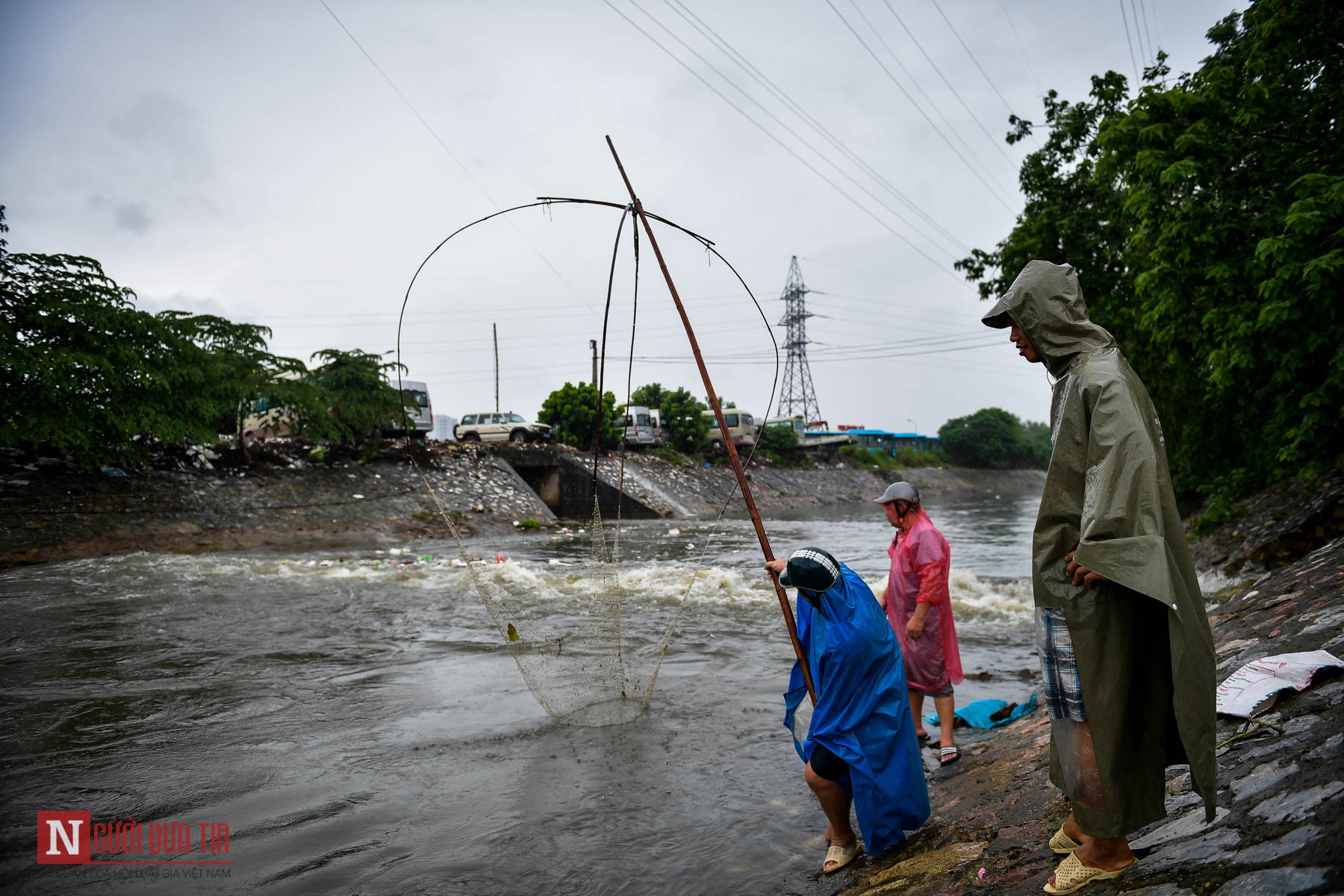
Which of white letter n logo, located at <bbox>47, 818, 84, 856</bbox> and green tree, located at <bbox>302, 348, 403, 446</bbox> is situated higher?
green tree, located at <bbox>302, 348, 403, 446</bbox>

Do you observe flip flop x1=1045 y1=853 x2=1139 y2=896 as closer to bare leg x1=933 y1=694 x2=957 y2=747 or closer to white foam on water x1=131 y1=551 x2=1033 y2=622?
bare leg x1=933 y1=694 x2=957 y2=747

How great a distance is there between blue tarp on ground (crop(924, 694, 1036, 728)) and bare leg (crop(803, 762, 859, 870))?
7.96 feet

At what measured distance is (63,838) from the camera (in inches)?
157

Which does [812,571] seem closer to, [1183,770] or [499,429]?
[1183,770]

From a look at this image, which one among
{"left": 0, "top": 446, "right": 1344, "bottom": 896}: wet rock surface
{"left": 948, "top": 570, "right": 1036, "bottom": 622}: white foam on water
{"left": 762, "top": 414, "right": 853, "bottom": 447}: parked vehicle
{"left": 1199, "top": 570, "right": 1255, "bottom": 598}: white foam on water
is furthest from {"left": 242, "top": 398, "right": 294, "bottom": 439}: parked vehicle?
{"left": 762, "top": 414, "right": 853, "bottom": 447}: parked vehicle

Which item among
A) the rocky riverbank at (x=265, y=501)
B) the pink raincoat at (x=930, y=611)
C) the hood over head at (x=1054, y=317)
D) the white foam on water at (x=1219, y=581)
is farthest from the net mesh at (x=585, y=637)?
the white foam on water at (x=1219, y=581)

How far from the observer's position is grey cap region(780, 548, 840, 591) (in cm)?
331

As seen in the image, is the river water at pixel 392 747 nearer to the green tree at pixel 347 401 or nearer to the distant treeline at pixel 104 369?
the distant treeline at pixel 104 369

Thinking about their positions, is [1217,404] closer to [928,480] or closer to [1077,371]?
[1077,371]

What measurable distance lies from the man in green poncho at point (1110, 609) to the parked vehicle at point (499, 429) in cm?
2769

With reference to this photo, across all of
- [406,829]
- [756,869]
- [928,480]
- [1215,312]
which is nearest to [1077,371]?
[756,869]

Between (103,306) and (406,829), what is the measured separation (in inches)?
615

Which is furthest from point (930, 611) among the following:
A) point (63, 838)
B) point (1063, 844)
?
point (63, 838)

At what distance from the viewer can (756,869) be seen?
3703 mm
